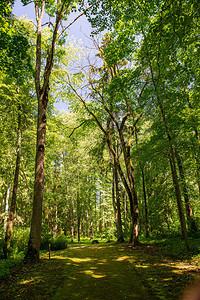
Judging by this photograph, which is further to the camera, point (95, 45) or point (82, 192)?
point (82, 192)

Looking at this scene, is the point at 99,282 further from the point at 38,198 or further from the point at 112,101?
the point at 112,101

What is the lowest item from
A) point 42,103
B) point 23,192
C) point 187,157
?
point 23,192

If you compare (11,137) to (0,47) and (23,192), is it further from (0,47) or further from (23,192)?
(0,47)

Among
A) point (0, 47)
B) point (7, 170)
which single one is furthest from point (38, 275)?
point (7, 170)

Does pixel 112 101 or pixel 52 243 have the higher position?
pixel 112 101

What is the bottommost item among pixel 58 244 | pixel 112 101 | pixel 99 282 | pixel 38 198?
pixel 58 244

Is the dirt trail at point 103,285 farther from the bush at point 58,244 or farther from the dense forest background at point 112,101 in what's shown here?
the bush at point 58,244

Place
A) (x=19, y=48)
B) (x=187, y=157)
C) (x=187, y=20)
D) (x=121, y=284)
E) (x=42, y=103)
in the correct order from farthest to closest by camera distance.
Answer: (x=187, y=157)
(x=42, y=103)
(x=19, y=48)
(x=121, y=284)
(x=187, y=20)

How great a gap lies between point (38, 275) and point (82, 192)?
15656 mm

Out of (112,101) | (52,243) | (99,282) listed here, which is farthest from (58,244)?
(112,101)

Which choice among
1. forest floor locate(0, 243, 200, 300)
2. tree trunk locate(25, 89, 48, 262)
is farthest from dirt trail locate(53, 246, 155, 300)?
tree trunk locate(25, 89, 48, 262)

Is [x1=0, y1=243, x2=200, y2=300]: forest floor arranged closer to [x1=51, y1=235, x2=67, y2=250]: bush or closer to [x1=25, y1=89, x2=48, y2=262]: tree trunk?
[x1=25, y1=89, x2=48, y2=262]: tree trunk

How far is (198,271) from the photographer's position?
14.7 feet

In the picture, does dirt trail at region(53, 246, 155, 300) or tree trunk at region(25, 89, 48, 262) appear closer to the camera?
dirt trail at region(53, 246, 155, 300)
